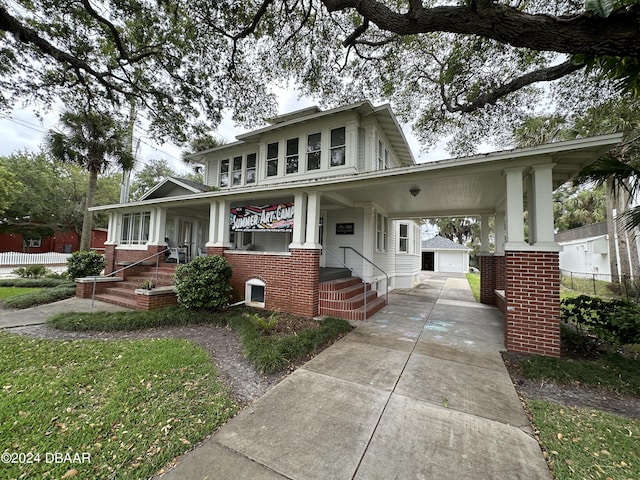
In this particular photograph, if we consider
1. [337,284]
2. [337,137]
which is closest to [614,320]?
[337,284]

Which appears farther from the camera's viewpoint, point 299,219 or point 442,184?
point 299,219

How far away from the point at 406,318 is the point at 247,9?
32.2 ft

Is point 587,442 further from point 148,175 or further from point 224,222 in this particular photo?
point 148,175

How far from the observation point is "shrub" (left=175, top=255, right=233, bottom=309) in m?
6.27

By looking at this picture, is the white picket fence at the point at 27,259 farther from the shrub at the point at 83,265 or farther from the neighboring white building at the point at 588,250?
the neighboring white building at the point at 588,250

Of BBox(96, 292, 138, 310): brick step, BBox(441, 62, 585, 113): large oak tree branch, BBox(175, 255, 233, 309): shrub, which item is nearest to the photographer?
BBox(175, 255, 233, 309): shrub

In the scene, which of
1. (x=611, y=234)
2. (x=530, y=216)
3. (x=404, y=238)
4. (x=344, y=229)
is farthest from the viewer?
(x=611, y=234)

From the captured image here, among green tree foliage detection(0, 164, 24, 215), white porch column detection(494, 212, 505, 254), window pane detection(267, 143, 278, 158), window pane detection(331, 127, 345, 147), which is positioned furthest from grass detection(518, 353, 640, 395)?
green tree foliage detection(0, 164, 24, 215)

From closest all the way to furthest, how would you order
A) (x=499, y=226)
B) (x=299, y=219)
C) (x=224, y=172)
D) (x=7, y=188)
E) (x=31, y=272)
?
(x=299, y=219), (x=499, y=226), (x=224, y=172), (x=31, y=272), (x=7, y=188)

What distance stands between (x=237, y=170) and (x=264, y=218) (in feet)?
15.9

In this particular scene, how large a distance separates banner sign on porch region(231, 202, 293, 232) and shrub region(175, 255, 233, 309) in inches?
58.2

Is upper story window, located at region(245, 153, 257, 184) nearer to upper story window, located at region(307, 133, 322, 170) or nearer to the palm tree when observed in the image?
upper story window, located at region(307, 133, 322, 170)

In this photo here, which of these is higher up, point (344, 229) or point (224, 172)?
point (224, 172)

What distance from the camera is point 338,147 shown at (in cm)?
847
